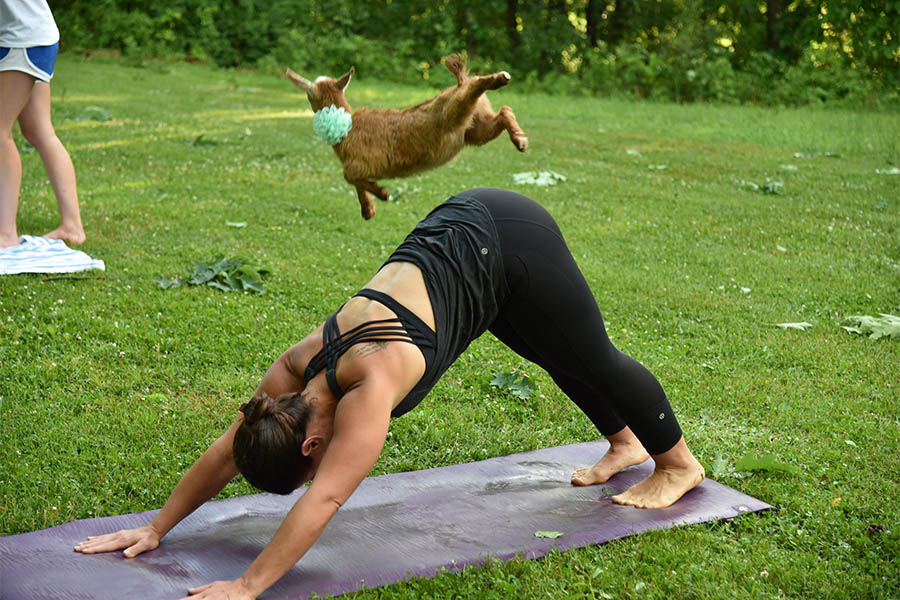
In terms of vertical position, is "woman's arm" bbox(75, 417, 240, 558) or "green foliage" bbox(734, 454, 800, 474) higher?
"woman's arm" bbox(75, 417, 240, 558)

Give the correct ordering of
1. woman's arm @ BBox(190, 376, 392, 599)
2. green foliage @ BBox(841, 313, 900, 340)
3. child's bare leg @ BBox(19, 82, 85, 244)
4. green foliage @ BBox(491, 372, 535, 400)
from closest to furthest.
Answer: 1. woman's arm @ BBox(190, 376, 392, 599)
2. green foliage @ BBox(491, 372, 535, 400)
3. green foliage @ BBox(841, 313, 900, 340)
4. child's bare leg @ BBox(19, 82, 85, 244)

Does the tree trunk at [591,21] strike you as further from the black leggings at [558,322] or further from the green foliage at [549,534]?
the green foliage at [549,534]

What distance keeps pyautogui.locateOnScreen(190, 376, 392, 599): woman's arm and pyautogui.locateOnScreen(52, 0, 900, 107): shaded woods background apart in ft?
45.6

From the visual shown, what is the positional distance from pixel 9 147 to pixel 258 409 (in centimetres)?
383

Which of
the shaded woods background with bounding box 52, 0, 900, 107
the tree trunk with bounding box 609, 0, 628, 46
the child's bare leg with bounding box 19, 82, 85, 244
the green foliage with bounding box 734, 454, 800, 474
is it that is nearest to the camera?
the green foliage with bounding box 734, 454, 800, 474

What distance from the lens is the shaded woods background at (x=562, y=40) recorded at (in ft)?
52.3

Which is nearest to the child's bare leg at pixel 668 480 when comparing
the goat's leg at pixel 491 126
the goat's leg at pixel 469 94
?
the goat's leg at pixel 491 126

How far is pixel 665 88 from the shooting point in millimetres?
16266

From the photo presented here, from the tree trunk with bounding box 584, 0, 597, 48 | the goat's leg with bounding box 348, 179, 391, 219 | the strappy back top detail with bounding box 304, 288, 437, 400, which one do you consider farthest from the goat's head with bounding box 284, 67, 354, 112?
the tree trunk with bounding box 584, 0, 597, 48

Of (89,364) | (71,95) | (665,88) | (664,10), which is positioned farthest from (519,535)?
(664,10)

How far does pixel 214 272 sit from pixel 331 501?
3.33 meters

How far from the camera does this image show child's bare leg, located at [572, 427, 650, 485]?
11.9ft

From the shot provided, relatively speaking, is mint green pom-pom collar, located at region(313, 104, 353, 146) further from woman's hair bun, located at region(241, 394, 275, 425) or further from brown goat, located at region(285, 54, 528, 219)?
woman's hair bun, located at region(241, 394, 275, 425)

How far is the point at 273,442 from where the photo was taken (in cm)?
253
